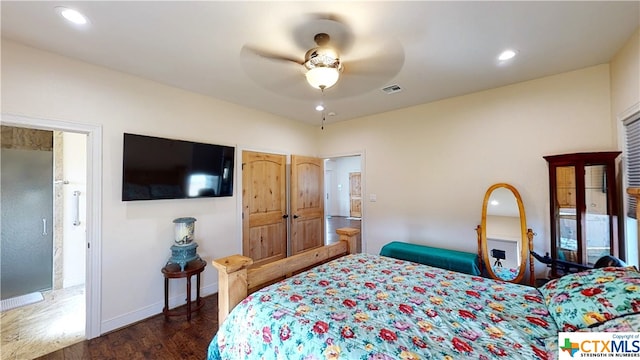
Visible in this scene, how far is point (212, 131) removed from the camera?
10.9 feet

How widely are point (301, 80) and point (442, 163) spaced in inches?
89.3

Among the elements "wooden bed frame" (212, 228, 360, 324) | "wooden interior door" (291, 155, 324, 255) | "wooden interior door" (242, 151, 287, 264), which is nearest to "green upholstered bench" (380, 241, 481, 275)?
"wooden interior door" (291, 155, 324, 255)

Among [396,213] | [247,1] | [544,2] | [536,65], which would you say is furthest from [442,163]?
[247,1]

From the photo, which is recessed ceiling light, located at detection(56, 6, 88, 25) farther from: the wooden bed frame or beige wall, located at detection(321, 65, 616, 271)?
beige wall, located at detection(321, 65, 616, 271)

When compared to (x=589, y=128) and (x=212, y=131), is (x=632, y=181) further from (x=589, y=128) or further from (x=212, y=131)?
(x=212, y=131)

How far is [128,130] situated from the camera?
2.62 metres

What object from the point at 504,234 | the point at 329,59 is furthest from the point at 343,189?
the point at 329,59

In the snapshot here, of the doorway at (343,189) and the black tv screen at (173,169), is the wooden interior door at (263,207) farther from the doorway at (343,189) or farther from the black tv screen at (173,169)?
the doorway at (343,189)

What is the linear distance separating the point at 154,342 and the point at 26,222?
8.65ft

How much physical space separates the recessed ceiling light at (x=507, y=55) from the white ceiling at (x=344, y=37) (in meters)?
0.05

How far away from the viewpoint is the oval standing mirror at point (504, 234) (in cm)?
288

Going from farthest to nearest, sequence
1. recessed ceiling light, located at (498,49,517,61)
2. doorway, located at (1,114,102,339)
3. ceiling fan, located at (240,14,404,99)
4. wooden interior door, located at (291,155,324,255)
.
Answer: wooden interior door, located at (291,155,324,255), doorway, located at (1,114,102,339), recessed ceiling light, located at (498,49,517,61), ceiling fan, located at (240,14,404,99)

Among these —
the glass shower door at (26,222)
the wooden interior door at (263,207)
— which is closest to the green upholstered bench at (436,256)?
the wooden interior door at (263,207)

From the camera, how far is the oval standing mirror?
2877 millimetres
